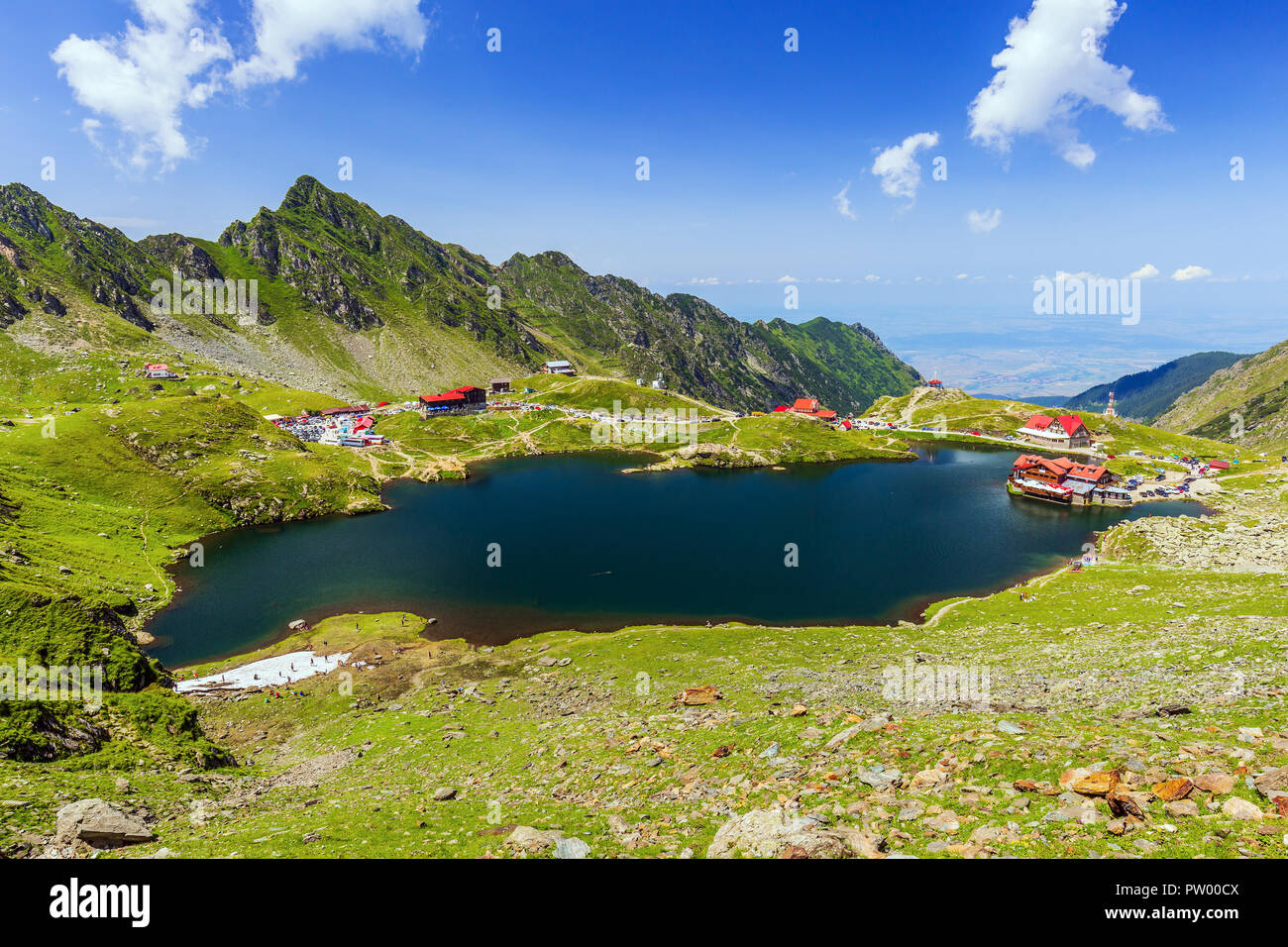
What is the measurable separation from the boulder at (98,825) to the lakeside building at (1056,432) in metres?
216

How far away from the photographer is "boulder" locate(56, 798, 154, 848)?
1911cm

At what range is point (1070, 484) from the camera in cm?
12431

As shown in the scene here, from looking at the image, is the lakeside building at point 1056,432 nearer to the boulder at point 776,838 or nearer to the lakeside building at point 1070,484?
the lakeside building at point 1070,484

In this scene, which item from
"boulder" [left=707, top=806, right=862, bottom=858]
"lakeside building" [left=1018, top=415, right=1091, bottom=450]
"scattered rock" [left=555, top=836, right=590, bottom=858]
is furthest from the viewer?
"lakeside building" [left=1018, top=415, right=1091, bottom=450]

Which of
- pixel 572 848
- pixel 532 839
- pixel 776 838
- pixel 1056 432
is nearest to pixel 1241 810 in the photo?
pixel 776 838

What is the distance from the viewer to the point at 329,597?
77312mm

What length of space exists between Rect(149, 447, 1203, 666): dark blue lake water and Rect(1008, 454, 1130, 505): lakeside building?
171 inches

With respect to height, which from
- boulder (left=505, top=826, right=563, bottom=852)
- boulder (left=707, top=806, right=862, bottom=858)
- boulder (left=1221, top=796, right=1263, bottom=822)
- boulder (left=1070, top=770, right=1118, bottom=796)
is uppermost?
boulder (left=1221, top=796, right=1263, bottom=822)

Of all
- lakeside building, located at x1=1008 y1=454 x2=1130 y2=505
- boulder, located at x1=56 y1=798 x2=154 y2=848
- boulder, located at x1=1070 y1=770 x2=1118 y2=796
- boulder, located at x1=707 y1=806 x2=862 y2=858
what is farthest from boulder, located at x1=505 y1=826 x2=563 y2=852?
lakeside building, located at x1=1008 y1=454 x2=1130 y2=505

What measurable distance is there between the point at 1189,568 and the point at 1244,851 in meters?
75.4

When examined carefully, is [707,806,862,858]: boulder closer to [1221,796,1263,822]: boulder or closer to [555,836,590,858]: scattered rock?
[555,836,590,858]: scattered rock
